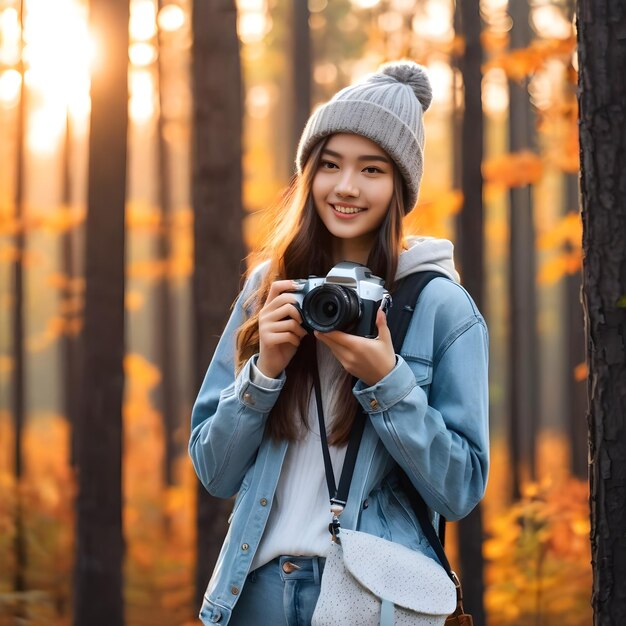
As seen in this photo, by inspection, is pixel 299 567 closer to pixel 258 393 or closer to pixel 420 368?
pixel 258 393

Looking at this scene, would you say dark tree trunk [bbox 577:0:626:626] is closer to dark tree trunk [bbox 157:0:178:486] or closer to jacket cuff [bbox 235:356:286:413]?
jacket cuff [bbox 235:356:286:413]

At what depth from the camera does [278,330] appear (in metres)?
2.44

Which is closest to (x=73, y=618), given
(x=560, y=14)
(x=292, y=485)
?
(x=292, y=485)

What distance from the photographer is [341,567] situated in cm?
227

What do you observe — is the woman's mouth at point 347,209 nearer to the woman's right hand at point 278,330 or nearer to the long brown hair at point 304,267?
the long brown hair at point 304,267

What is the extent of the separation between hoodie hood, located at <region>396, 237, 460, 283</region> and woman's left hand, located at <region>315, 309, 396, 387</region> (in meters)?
0.28

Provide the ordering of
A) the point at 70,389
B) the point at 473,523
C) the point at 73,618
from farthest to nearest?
the point at 70,389 < the point at 473,523 < the point at 73,618

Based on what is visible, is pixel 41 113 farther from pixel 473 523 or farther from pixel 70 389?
pixel 473 523

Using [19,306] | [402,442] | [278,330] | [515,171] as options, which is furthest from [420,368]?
[19,306]

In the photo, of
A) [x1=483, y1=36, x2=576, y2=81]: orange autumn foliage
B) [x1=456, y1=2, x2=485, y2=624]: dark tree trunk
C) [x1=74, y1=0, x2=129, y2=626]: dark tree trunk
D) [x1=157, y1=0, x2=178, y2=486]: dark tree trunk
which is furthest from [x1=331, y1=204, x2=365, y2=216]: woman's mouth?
[x1=157, y1=0, x2=178, y2=486]: dark tree trunk

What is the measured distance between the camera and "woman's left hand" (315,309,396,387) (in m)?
2.32

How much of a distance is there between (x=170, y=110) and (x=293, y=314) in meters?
17.4

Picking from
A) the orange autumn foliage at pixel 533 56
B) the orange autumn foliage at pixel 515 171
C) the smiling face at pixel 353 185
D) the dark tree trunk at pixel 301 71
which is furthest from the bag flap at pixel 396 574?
the dark tree trunk at pixel 301 71

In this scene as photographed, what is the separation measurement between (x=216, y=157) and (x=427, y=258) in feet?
12.3
